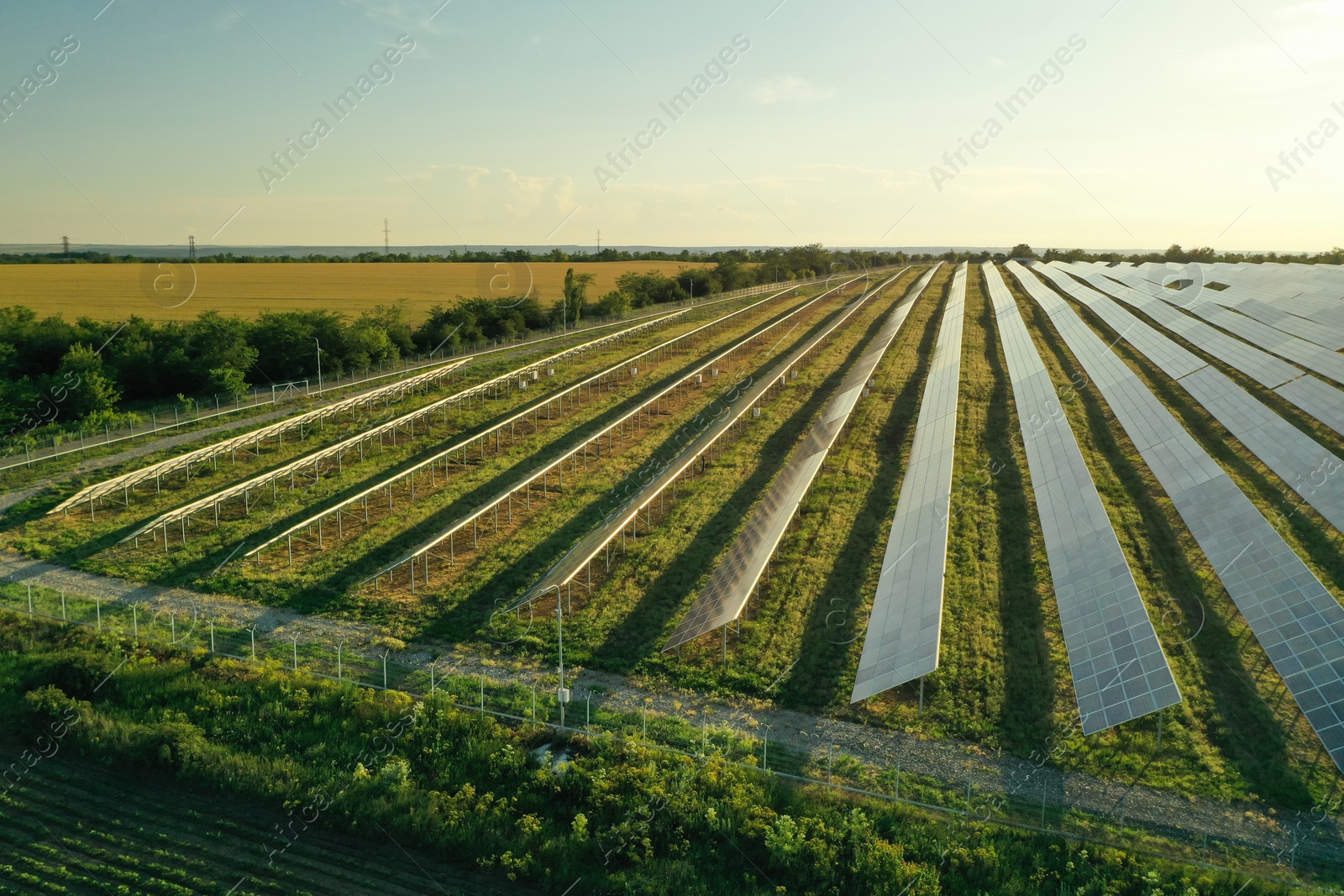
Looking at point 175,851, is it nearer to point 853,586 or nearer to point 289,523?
point 289,523

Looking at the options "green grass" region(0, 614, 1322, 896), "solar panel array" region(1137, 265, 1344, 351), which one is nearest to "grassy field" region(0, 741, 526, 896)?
"green grass" region(0, 614, 1322, 896)

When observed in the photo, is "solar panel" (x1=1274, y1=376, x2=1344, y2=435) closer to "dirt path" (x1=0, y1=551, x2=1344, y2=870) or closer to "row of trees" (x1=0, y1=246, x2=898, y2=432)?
"dirt path" (x1=0, y1=551, x2=1344, y2=870)

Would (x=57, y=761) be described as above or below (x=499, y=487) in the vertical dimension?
below

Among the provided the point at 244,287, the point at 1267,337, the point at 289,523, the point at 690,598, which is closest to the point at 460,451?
the point at 289,523

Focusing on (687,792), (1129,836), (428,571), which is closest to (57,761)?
(428,571)

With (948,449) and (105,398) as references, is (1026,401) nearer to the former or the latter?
(948,449)

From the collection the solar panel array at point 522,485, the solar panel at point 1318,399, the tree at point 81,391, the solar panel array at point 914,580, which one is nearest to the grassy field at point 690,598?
the solar panel array at point 914,580
